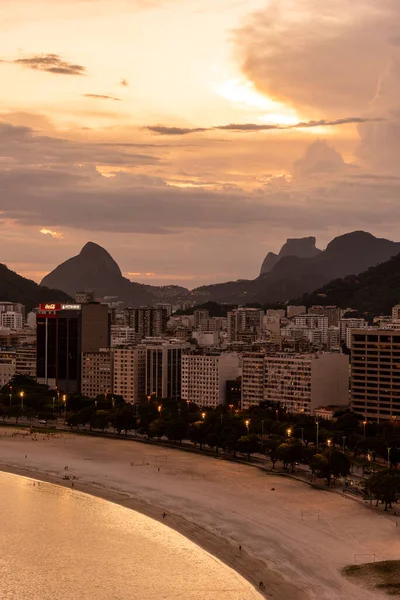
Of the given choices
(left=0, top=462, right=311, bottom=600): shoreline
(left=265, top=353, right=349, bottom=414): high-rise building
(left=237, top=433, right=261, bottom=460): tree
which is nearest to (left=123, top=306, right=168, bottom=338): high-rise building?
(left=265, top=353, right=349, bottom=414): high-rise building

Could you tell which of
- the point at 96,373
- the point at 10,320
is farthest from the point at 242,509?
the point at 10,320

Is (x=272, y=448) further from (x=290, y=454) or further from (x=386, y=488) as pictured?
(x=386, y=488)

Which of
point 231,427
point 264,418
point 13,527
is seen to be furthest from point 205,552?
point 264,418

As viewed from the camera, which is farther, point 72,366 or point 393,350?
point 72,366

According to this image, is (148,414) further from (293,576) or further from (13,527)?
(293,576)

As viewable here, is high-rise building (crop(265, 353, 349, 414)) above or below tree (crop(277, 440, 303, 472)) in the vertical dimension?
above

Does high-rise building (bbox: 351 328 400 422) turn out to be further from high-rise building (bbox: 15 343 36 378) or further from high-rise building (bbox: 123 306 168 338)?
high-rise building (bbox: 123 306 168 338)

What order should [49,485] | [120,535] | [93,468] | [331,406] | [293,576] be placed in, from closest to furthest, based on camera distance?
[293,576] → [120,535] → [49,485] → [93,468] → [331,406]
